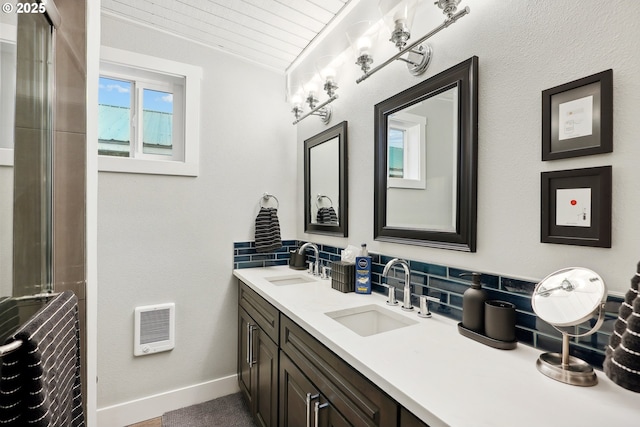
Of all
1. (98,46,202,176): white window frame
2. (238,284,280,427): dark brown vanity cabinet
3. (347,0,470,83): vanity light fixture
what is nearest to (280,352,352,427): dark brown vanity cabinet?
(238,284,280,427): dark brown vanity cabinet

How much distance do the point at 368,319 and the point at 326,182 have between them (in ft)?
3.29

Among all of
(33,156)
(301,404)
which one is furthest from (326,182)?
(33,156)

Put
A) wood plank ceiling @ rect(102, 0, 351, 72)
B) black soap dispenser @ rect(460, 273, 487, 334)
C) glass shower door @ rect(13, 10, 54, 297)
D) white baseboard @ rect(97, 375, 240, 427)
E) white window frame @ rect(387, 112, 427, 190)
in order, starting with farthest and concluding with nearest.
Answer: white baseboard @ rect(97, 375, 240, 427)
wood plank ceiling @ rect(102, 0, 351, 72)
white window frame @ rect(387, 112, 427, 190)
black soap dispenser @ rect(460, 273, 487, 334)
glass shower door @ rect(13, 10, 54, 297)

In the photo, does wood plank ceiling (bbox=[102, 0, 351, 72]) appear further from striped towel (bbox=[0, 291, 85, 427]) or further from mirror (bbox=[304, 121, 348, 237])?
striped towel (bbox=[0, 291, 85, 427])

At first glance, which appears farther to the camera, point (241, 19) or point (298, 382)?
point (241, 19)

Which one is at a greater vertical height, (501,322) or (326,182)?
(326,182)

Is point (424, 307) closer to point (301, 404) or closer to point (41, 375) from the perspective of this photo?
point (301, 404)

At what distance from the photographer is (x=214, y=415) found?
2000 mm

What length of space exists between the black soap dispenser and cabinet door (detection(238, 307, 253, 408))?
51.4 inches

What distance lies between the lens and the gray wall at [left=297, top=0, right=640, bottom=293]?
784mm

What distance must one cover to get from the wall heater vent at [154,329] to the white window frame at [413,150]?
172 centimetres

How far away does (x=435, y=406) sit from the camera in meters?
0.65

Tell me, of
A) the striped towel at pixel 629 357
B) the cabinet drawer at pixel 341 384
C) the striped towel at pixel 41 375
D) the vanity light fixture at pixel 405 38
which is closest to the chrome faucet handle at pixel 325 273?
the cabinet drawer at pixel 341 384

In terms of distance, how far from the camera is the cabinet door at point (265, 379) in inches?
58.2
